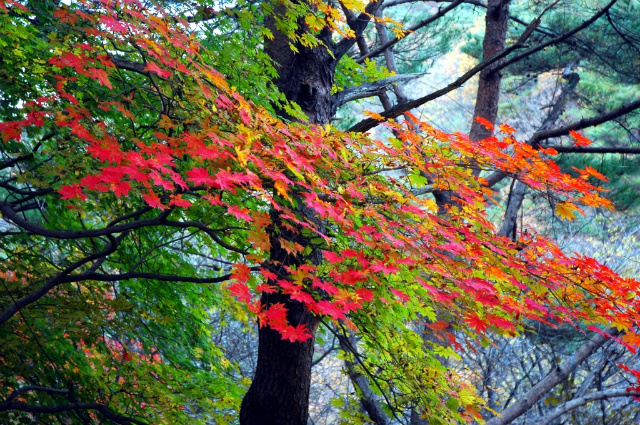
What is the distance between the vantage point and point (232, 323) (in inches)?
388

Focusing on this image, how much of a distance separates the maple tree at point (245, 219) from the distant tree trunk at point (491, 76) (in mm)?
2436

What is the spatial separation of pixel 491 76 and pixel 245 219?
4751mm

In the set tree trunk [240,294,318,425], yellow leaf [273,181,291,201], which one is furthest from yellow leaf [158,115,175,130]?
tree trunk [240,294,318,425]

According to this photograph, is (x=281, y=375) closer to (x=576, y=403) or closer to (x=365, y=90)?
(x=365, y=90)

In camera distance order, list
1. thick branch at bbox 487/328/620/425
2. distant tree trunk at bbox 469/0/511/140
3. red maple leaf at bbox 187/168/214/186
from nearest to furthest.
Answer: red maple leaf at bbox 187/168/214/186, thick branch at bbox 487/328/620/425, distant tree trunk at bbox 469/0/511/140

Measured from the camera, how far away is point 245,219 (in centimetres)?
224

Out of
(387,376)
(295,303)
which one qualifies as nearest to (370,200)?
(295,303)

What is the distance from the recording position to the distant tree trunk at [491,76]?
6.21 m

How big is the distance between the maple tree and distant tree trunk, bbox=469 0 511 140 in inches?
95.9

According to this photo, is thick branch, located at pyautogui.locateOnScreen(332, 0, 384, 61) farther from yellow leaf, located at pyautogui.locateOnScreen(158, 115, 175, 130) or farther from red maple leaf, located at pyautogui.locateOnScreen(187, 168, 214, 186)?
red maple leaf, located at pyautogui.locateOnScreen(187, 168, 214, 186)

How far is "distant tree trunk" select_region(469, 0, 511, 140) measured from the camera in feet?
20.4

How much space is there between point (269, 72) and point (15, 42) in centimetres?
164

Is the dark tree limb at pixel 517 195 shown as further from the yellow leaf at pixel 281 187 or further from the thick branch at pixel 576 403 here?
the yellow leaf at pixel 281 187

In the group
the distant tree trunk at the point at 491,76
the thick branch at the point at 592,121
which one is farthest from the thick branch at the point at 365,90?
the distant tree trunk at the point at 491,76
